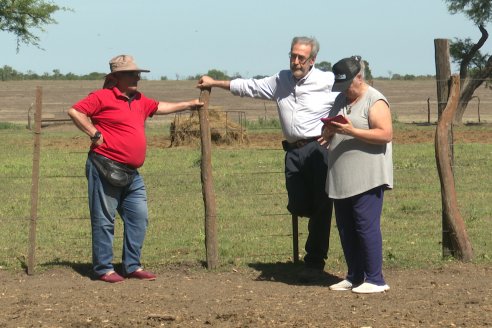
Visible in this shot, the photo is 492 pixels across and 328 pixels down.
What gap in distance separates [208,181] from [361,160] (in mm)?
1723

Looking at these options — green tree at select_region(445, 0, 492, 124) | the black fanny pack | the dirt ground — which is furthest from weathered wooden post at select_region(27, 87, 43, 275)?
green tree at select_region(445, 0, 492, 124)

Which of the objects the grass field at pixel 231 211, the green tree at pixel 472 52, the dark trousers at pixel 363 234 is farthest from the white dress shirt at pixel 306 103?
the green tree at pixel 472 52

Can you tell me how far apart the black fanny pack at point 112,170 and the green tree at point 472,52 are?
2896cm

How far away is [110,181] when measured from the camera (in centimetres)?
883

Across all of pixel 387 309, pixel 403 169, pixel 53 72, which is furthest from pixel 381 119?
pixel 53 72

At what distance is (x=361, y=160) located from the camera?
330 inches

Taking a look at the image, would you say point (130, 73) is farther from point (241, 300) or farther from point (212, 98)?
point (212, 98)

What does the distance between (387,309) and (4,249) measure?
478 centimetres

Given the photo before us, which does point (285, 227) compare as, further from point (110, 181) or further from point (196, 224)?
point (110, 181)

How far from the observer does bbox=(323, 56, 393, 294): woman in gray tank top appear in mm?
8250

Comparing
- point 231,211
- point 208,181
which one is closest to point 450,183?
point 208,181

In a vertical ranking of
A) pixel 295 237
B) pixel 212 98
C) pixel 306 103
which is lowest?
pixel 212 98

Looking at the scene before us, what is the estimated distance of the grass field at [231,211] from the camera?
1079 cm

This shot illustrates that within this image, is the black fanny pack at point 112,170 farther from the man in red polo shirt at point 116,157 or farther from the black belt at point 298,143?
the black belt at point 298,143
